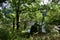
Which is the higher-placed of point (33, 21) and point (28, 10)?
point (28, 10)

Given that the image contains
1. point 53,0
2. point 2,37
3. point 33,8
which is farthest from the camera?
point 53,0

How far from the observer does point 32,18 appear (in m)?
8.00

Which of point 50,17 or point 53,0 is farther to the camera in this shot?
point 53,0

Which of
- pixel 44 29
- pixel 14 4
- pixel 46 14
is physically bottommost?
pixel 44 29

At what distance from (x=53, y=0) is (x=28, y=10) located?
2084 millimetres

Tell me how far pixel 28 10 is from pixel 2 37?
3.16 metres

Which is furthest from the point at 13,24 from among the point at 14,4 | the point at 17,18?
the point at 14,4

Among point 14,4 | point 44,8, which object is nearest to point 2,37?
point 14,4

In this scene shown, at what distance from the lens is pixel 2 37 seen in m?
4.51

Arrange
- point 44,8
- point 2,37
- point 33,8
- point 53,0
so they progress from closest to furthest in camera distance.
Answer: point 2,37 < point 33,8 < point 44,8 < point 53,0

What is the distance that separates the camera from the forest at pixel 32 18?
7328mm

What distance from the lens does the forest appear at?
24.0 ft

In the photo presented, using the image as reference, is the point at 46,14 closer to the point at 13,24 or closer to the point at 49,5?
the point at 49,5

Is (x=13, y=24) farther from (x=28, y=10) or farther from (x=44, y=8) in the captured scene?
(x=44, y=8)
